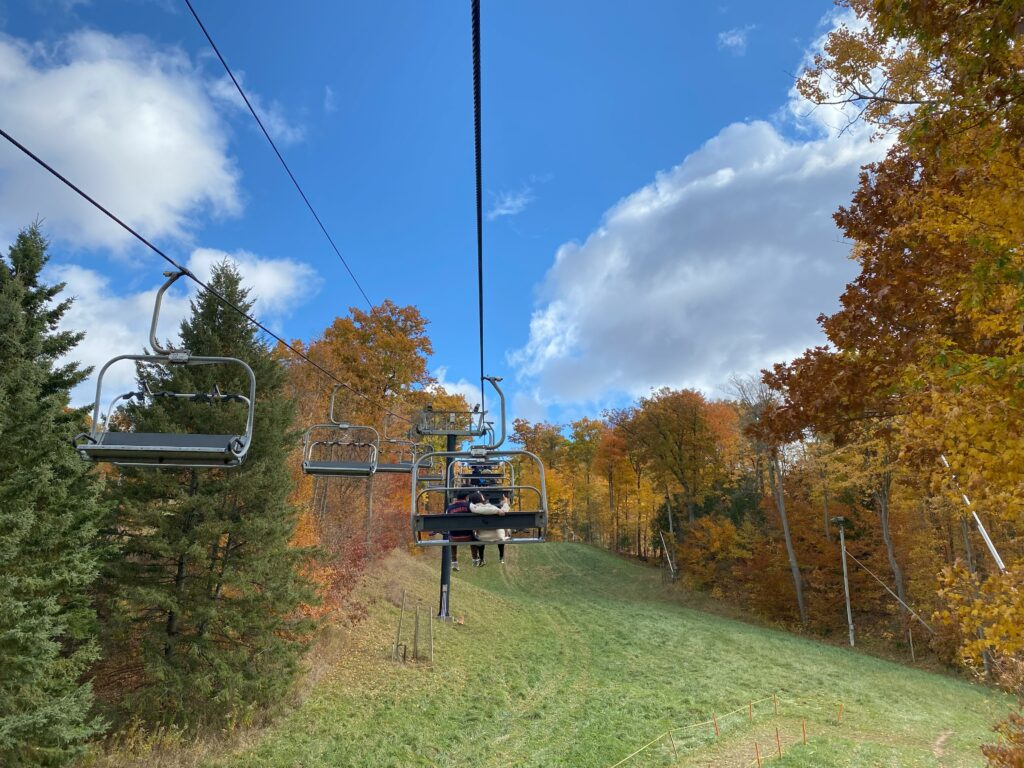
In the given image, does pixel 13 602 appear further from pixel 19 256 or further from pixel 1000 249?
pixel 1000 249

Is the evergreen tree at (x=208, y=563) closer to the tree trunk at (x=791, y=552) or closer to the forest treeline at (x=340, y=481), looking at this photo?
the forest treeline at (x=340, y=481)

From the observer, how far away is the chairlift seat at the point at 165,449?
4891 millimetres

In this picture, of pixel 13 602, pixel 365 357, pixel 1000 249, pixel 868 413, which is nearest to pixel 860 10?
pixel 1000 249

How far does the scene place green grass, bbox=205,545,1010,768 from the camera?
36.0 ft

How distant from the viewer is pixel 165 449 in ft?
16.0

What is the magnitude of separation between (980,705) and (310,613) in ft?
66.2

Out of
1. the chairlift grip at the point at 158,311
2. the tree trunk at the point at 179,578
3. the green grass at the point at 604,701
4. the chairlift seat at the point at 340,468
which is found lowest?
the green grass at the point at 604,701

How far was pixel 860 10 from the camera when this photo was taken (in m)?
7.77

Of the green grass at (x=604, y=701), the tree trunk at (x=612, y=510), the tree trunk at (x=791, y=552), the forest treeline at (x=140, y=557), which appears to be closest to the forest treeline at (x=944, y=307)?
the green grass at (x=604, y=701)

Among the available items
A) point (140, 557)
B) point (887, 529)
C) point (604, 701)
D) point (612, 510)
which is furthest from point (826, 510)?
point (140, 557)

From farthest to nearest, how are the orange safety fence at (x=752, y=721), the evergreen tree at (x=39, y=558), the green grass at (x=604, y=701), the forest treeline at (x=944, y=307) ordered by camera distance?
the green grass at (x=604, y=701)
the orange safety fence at (x=752, y=721)
the evergreen tree at (x=39, y=558)
the forest treeline at (x=944, y=307)

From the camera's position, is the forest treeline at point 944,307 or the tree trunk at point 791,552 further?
the tree trunk at point 791,552

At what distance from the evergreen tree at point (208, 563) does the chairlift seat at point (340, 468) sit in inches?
192

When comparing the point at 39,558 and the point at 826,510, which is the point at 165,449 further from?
the point at 826,510
